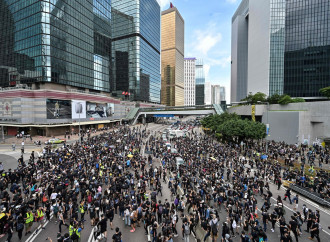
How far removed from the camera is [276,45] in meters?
66.2

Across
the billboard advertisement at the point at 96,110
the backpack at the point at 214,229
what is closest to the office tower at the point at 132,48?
the billboard advertisement at the point at 96,110

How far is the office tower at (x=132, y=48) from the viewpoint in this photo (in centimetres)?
9319

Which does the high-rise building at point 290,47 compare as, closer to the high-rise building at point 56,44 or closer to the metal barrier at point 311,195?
the metal barrier at point 311,195

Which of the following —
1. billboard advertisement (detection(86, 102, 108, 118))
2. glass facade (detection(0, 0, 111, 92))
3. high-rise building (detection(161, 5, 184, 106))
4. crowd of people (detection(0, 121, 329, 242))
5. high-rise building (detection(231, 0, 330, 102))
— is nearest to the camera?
crowd of people (detection(0, 121, 329, 242))

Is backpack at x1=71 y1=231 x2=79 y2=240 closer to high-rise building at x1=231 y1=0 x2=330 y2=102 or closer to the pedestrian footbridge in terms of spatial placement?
the pedestrian footbridge

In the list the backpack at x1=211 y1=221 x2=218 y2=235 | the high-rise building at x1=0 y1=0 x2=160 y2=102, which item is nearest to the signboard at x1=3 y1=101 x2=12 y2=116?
the high-rise building at x1=0 y1=0 x2=160 y2=102

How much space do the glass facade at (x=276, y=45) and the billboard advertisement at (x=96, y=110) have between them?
66388 millimetres

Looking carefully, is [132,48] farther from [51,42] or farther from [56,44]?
[51,42]

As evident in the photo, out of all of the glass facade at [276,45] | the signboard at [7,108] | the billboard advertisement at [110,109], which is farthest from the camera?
the glass facade at [276,45]

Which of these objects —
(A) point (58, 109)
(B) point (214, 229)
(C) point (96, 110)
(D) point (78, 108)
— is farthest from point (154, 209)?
(C) point (96, 110)

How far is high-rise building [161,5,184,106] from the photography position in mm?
163750

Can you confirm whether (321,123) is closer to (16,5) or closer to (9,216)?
(9,216)

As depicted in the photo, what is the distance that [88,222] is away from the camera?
10.8 meters

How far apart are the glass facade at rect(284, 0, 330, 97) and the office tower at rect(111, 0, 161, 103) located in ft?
227
